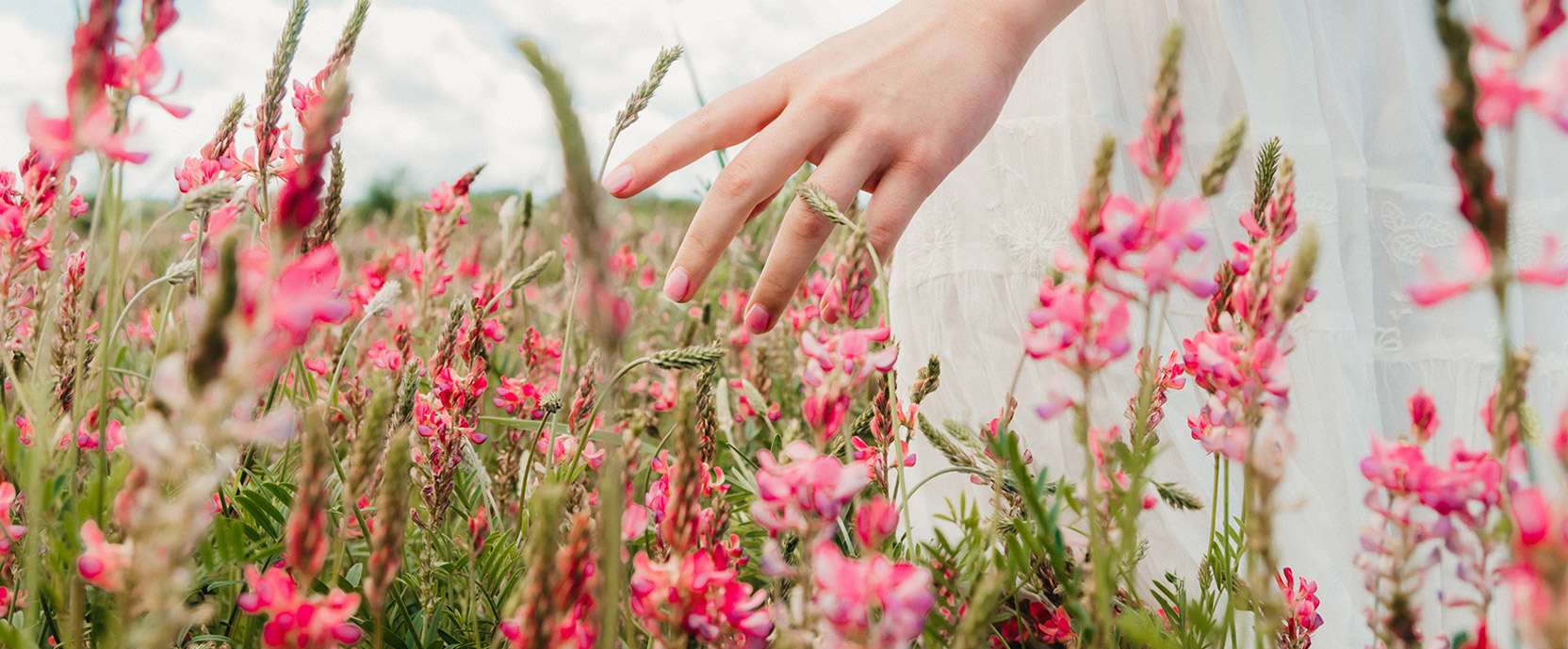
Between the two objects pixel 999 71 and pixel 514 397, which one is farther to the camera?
pixel 514 397

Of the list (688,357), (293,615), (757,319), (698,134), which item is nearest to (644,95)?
(698,134)

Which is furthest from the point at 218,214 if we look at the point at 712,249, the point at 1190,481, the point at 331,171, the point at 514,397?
the point at 1190,481

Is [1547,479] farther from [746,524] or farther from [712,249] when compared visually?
[712,249]

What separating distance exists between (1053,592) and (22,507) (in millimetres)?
1230

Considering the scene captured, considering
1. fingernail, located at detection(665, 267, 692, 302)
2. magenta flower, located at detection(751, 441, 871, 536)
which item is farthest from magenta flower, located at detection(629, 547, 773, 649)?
fingernail, located at detection(665, 267, 692, 302)

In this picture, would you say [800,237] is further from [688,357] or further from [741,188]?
[688,357]

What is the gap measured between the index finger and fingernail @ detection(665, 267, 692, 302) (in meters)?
0.19

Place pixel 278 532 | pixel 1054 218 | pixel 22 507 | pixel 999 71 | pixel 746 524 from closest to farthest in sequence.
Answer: pixel 22 507 < pixel 278 532 < pixel 999 71 < pixel 746 524 < pixel 1054 218

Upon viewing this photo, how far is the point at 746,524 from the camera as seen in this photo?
1524 millimetres

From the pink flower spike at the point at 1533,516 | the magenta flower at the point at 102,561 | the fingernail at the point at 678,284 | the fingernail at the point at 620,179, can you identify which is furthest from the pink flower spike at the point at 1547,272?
the fingernail at the point at 620,179

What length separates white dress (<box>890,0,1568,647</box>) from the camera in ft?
5.29

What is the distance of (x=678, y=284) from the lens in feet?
4.64

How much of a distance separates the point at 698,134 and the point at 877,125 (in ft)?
1.08

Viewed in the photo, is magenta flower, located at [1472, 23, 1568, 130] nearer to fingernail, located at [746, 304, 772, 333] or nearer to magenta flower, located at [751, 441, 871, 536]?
magenta flower, located at [751, 441, 871, 536]
